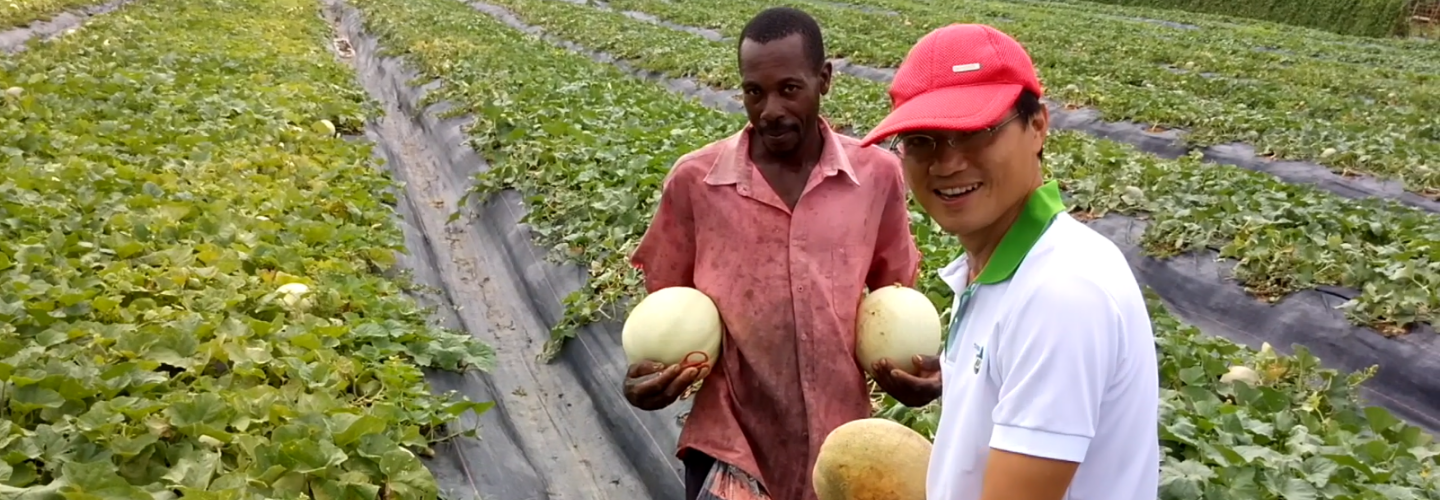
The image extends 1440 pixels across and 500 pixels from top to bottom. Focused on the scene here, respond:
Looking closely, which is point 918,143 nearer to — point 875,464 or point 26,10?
point 875,464

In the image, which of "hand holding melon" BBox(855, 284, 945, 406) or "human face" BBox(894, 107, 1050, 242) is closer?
"human face" BBox(894, 107, 1050, 242)

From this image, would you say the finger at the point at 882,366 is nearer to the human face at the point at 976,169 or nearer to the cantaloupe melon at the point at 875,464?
the cantaloupe melon at the point at 875,464

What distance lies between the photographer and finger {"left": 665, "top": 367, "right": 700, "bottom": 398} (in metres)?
2.47

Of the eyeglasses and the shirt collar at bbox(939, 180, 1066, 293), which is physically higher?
the eyeglasses

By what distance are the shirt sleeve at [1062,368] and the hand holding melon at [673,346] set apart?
125 cm

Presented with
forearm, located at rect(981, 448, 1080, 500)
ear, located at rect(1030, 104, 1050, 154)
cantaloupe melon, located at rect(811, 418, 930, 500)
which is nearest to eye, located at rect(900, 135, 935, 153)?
ear, located at rect(1030, 104, 1050, 154)

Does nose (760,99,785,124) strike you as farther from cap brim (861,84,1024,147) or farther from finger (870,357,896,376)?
cap brim (861,84,1024,147)

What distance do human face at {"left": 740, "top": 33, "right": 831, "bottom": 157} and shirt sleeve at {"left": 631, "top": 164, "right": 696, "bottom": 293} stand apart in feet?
0.86

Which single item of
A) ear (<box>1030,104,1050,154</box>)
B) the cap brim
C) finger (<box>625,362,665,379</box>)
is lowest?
finger (<box>625,362,665,379</box>)

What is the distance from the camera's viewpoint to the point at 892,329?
8.39 feet

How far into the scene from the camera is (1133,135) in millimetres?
10828

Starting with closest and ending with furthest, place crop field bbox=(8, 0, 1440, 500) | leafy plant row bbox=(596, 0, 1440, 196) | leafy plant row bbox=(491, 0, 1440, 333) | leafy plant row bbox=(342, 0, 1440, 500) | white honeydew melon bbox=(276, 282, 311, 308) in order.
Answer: crop field bbox=(8, 0, 1440, 500) → leafy plant row bbox=(342, 0, 1440, 500) → white honeydew melon bbox=(276, 282, 311, 308) → leafy plant row bbox=(491, 0, 1440, 333) → leafy plant row bbox=(596, 0, 1440, 196)

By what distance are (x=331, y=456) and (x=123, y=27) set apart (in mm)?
13295

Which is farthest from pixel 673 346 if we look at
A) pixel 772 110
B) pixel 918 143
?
pixel 918 143
